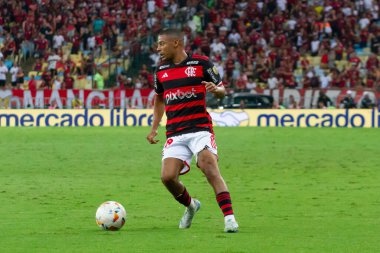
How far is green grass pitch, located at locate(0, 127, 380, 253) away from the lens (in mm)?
9203

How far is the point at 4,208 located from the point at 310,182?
620 cm

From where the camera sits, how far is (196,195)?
15.0 m

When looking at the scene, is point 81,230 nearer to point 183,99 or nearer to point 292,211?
point 183,99

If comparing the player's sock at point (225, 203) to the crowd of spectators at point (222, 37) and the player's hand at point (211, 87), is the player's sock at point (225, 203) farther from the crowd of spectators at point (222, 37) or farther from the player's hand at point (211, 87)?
the crowd of spectators at point (222, 37)

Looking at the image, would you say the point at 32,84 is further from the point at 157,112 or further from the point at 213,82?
the point at 213,82

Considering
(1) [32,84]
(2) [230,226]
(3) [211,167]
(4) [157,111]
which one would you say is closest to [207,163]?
(3) [211,167]

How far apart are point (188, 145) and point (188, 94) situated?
53 cm

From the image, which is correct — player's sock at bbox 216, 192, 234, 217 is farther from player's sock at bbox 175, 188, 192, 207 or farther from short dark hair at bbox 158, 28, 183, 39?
short dark hair at bbox 158, 28, 183, 39

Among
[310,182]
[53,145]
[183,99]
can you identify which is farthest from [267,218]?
[53,145]

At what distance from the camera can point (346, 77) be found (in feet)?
128

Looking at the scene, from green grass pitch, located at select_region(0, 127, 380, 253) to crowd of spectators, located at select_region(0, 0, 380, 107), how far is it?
10233 millimetres

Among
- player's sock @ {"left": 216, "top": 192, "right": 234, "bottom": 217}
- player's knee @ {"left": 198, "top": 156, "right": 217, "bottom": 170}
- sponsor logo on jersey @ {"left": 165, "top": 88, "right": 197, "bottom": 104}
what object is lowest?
player's sock @ {"left": 216, "top": 192, "right": 234, "bottom": 217}

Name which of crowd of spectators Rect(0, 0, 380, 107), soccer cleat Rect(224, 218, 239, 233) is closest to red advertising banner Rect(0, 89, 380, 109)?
crowd of spectators Rect(0, 0, 380, 107)

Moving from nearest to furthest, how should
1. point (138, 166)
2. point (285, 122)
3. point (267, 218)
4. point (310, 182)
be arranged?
point (267, 218), point (310, 182), point (138, 166), point (285, 122)
